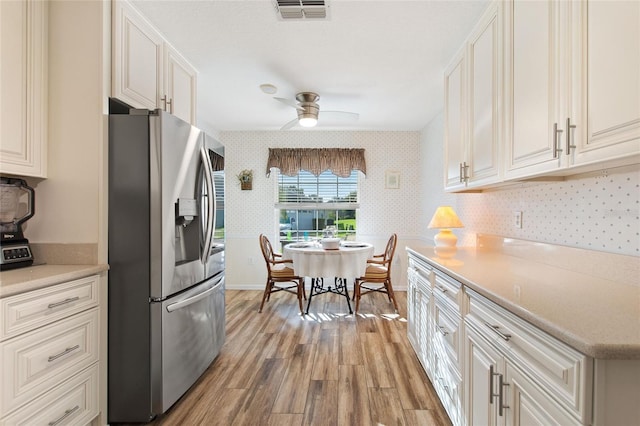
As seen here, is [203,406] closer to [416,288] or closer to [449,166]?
[416,288]

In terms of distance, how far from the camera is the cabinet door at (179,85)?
7.84ft

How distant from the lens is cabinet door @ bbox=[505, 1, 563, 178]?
1.38 meters

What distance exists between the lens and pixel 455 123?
99.7 inches

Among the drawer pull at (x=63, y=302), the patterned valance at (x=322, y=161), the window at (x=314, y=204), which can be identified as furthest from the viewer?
the window at (x=314, y=204)

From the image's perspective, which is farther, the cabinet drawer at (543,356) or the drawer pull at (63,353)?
the drawer pull at (63,353)

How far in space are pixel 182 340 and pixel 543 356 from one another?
1.96 m

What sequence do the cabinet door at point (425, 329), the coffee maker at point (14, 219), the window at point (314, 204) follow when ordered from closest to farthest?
the coffee maker at point (14, 219) < the cabinet door at point (425, 329) < the window at point (314, 204)

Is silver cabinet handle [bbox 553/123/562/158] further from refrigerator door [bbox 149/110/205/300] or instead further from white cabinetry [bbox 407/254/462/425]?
refrigerator door [bbox 149/110/205/300]

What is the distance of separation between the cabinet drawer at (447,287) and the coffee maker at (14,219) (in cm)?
232

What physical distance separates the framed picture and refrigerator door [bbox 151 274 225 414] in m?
3.35

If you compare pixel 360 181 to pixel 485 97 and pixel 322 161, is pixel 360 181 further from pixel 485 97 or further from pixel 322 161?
pixel 485 97

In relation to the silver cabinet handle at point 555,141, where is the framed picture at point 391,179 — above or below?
above

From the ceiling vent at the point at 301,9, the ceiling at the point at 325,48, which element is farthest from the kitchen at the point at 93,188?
the ceiling vent at the point at 301,9

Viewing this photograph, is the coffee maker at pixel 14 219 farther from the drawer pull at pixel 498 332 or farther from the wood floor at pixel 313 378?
the drawer pull at pixel 498 332
